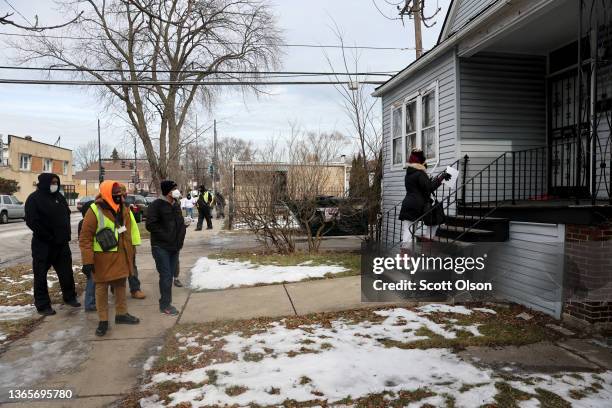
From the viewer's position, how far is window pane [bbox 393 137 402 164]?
410 inches

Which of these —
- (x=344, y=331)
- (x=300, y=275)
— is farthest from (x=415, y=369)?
(x=300, y=275)

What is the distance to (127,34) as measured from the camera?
23.0 m

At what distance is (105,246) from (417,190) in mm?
4154

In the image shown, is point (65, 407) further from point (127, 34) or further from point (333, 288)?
point (127, 34)

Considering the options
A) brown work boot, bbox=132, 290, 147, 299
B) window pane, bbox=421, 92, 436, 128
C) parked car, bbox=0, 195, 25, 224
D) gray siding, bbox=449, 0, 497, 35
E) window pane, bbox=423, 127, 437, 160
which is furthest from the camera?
parked car, bbox=0, 195, 25, 224

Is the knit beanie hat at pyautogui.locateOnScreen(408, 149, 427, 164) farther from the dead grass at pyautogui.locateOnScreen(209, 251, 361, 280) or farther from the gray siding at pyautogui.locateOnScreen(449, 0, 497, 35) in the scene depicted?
the gray siding at pyautogui.locateOnScreen(449, 0, 497, 35)

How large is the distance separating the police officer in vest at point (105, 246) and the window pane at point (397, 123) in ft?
23.4

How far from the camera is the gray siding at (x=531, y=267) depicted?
5.07 meters

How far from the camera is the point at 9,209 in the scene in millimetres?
25391

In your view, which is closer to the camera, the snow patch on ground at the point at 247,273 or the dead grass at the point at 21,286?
the dead grass at the point at 21,286

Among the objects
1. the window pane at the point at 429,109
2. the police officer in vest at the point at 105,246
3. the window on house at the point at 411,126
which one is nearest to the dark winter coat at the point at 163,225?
the police officer in vest at the point at 105,246

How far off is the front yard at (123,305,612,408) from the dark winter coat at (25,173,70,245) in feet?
7.29

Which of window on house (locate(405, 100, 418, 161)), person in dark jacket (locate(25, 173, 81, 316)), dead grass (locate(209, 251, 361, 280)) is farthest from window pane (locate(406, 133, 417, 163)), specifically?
person in dark jacket (locate(25, 173, 81, 316))

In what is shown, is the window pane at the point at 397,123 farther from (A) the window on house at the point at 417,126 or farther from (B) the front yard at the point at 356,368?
(B) the front yard at the point at 356,368
